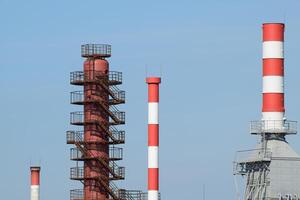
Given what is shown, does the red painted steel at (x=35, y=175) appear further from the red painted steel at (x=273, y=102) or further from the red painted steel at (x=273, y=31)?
the red painted steel at (x=273, y=31)

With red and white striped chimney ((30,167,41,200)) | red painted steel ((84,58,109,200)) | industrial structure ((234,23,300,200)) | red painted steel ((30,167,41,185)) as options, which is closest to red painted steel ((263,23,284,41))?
industrial structure ((234,23,300,200))

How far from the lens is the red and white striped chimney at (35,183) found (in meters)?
108

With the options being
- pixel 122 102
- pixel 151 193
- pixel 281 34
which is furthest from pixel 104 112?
pixel 281 34

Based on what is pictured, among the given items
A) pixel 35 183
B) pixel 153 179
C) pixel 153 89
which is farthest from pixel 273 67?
pixel 35 183

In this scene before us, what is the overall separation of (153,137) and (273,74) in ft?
29.0

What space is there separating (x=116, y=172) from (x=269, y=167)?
1186cm

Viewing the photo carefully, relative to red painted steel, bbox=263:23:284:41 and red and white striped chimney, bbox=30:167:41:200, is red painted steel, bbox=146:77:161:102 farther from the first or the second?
red and white striped chimney, bbox=30:167:41:200

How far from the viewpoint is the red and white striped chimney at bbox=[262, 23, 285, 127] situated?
90.9 m

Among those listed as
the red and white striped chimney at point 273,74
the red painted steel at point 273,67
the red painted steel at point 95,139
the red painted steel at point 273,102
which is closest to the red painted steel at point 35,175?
the red painted steel at point 95,139

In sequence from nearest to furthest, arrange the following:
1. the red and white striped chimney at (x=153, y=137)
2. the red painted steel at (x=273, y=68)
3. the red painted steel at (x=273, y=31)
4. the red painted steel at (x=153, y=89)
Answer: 1. the red painted steel at (x=273, y=68)
2. the red painted steel at (x=273, y=31)
3. the red and white striped chimney at (x=153, y=137)
4. the red painted steel at (x=153, y=89)

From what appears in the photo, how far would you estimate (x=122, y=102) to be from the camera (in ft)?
329

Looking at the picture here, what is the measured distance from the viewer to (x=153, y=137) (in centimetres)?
9519

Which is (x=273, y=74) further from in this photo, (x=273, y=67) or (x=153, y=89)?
(x=153, y=89)

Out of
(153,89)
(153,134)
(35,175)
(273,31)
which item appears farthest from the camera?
(35,175)
